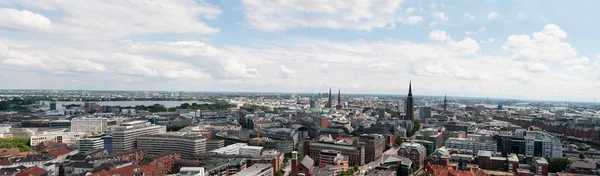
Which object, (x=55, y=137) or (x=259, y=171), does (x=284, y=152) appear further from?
(x=55, y=137)

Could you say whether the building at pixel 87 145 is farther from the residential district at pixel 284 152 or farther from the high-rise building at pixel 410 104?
the high-rise building at pixel 410 104

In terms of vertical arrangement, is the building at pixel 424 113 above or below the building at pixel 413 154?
above

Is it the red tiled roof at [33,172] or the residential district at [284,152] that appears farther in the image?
the residential district at [284,152]

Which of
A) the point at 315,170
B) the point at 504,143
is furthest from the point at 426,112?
the point at 315,170

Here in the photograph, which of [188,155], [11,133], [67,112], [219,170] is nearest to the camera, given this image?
[219,170]

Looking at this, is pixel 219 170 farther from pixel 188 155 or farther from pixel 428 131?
pixel 428 131

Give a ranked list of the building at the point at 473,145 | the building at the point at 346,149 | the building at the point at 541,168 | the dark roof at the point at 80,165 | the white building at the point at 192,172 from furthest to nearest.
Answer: the building at the point at 473,145
the building at the point at 346,149
the building at the point at 541,168
the dark roof at the point at 80,165
the white building at the point at 192,172

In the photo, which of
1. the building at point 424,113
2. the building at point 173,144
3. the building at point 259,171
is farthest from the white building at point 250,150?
the building at point 424,113

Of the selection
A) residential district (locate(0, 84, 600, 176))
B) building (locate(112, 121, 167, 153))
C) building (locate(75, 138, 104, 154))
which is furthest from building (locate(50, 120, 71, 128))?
building (locate(75, 138, 104, 154))
